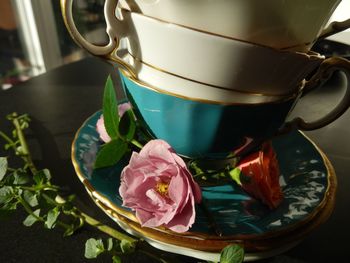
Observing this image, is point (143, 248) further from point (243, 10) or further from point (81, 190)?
point (243, 10)

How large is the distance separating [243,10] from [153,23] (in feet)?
0.23

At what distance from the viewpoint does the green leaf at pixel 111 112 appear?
13.6 inches

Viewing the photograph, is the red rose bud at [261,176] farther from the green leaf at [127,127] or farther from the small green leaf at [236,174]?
the green leaf at [127,127]

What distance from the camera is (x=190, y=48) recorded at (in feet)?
0.85

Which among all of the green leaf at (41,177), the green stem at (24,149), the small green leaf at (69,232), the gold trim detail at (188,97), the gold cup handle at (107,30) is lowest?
the green stem at (24,149)

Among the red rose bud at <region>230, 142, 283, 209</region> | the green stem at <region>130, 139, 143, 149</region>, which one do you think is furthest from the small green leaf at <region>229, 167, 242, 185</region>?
the green stem at <region>130, 139, 143, 149</region>

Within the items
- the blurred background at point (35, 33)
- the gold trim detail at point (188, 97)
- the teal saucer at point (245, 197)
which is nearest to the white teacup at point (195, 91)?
the gold trim detail at point (188, 97)

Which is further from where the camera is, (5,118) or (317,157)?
(5,118)

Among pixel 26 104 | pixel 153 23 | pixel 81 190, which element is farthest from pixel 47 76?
pixel 153 23

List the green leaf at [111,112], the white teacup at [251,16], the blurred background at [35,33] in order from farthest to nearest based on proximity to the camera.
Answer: the blurred background at [35,33] → the green leaf at [111,112] → the white teacup at [251,16]

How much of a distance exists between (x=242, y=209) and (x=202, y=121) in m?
0.11

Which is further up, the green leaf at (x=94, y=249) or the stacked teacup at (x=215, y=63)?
the stacked teacup at (x=215, y=63)

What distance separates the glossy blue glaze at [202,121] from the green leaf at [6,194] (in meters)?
0.14

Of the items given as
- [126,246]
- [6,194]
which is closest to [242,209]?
[126,246]
